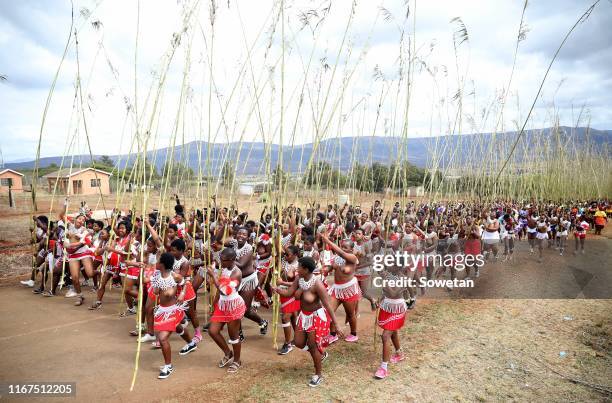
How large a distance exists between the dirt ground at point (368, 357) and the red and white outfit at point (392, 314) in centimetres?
56

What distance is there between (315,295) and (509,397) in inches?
98.8

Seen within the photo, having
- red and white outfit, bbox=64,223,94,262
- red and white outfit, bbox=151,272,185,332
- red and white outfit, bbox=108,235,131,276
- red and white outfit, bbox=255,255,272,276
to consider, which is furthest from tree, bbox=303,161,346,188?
red and white outfit, bbox=64,223,94,262

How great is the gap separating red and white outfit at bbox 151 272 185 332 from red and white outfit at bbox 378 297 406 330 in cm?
255

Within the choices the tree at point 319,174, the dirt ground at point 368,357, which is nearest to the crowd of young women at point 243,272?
the dirt ground at point 368,357

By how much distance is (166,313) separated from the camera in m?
4.50

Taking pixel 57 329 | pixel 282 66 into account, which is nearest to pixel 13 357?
pixel 57 329

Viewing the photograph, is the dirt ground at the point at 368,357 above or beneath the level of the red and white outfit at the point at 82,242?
beneath

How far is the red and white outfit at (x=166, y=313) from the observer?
14.6ft

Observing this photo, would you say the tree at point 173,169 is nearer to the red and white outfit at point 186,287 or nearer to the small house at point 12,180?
the red and white outfit at point 186,287

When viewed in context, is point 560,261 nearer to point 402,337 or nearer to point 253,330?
point 402,337

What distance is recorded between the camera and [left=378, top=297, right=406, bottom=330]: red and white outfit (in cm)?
466

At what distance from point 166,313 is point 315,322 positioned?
1.81m

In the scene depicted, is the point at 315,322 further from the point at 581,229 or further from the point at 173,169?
the point at 581,229

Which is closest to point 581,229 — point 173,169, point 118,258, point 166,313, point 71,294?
point 173,169
